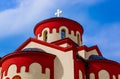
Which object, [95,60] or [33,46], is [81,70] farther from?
[33,46]

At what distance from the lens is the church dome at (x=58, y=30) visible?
2778 cm

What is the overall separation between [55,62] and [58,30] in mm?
5650

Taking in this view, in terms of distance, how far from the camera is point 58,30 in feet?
92.0

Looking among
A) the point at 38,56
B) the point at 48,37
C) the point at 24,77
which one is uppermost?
the point at 48,37

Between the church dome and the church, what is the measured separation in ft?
0.32

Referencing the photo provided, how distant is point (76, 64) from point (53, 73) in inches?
73.4

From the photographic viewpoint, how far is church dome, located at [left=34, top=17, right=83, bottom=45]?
27.8 metres

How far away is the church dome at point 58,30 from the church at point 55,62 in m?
0.10

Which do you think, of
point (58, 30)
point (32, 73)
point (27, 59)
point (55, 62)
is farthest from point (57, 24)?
point (32, 73)

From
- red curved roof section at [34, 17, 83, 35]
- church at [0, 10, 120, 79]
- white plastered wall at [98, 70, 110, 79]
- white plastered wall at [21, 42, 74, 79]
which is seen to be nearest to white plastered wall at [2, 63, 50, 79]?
church at [0, 10, 120, 79]

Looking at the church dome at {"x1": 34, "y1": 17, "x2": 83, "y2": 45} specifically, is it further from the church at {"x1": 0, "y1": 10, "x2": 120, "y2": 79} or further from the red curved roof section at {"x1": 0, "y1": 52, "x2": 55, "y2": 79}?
the red curved roof section at {"x1": 0, "y1": 52, "x2": 55, "y2": 79}

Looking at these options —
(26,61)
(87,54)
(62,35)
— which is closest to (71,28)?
(62,35)

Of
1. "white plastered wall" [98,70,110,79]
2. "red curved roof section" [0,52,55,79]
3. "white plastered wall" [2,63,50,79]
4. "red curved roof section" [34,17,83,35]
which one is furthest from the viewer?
"red curved roof section" [34,17,83,35]

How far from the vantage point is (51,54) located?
75.6ft
